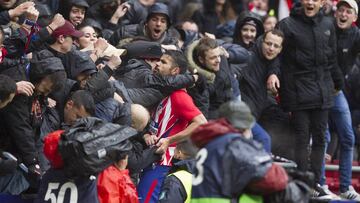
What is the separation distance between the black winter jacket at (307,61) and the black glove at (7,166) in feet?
12.9

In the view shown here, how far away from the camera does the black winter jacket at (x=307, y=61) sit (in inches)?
544

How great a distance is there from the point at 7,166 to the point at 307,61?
4.18 metres

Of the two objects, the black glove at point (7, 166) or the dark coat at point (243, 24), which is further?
the dark coat at point (243, 24)

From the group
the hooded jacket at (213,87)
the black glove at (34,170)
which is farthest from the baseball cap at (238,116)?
the hooded jacket at (213,87)

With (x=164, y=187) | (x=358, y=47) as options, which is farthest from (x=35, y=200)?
(x=358, y=47)

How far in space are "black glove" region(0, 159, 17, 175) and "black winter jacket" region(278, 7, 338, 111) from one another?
394 centimetres

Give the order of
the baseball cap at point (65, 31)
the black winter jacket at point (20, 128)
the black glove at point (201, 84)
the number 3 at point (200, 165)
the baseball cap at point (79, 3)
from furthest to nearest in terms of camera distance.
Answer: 1. the baseball cap at point (79, 3)
2. the black glove at point (201, 84)
3. the baseball cap at point (65, 31)
4. the black winter jacket at point (20, 128)
5. the number 3 at point (200, 165)

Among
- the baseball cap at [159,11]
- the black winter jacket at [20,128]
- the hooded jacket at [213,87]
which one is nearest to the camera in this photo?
the black winter jacket at [20,128]

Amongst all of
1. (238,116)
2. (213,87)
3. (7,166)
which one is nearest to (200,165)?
(238,116)

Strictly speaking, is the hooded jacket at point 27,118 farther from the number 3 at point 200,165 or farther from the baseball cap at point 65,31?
the number 3 at point 200,165

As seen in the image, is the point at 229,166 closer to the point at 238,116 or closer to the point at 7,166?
the point at 238,116

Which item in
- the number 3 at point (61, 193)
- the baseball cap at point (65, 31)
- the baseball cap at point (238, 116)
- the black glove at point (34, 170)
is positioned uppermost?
the baseball cap at point (238, 116)

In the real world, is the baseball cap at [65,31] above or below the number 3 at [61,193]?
above

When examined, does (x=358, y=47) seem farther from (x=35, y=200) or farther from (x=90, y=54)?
(x=35, y=200)
